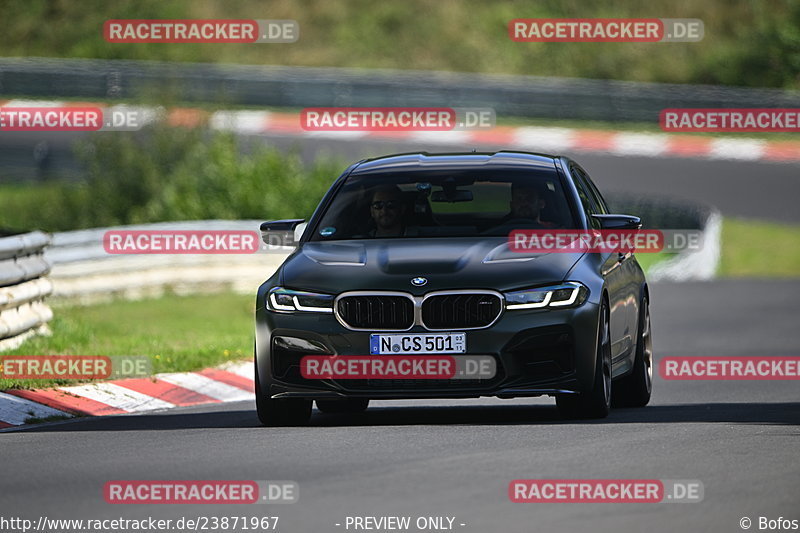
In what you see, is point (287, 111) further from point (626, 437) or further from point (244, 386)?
point (626, 437)

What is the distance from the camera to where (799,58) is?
1441 inches

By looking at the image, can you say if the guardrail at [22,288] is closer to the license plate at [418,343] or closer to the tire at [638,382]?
the license plate at [418,343]

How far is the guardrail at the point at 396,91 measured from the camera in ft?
119

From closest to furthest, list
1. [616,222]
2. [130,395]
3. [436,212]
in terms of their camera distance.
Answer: [616,222] < [436,212] < [130,395]

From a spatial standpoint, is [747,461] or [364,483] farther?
[747,461]

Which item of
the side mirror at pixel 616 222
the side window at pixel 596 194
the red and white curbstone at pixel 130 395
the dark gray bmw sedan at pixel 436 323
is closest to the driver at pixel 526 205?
the dark gray bmw sedan at pixel 436 323

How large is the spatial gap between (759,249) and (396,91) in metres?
10.3

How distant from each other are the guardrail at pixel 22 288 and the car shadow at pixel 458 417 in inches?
96.7

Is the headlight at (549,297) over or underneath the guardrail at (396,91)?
underneath

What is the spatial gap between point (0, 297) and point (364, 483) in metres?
6.08

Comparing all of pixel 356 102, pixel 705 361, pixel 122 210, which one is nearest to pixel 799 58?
pixel 356 102

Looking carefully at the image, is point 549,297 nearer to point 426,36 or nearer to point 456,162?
point 456,162

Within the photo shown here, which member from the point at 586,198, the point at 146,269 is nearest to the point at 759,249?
the point at 146,269

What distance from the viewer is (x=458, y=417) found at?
35.9 feet
